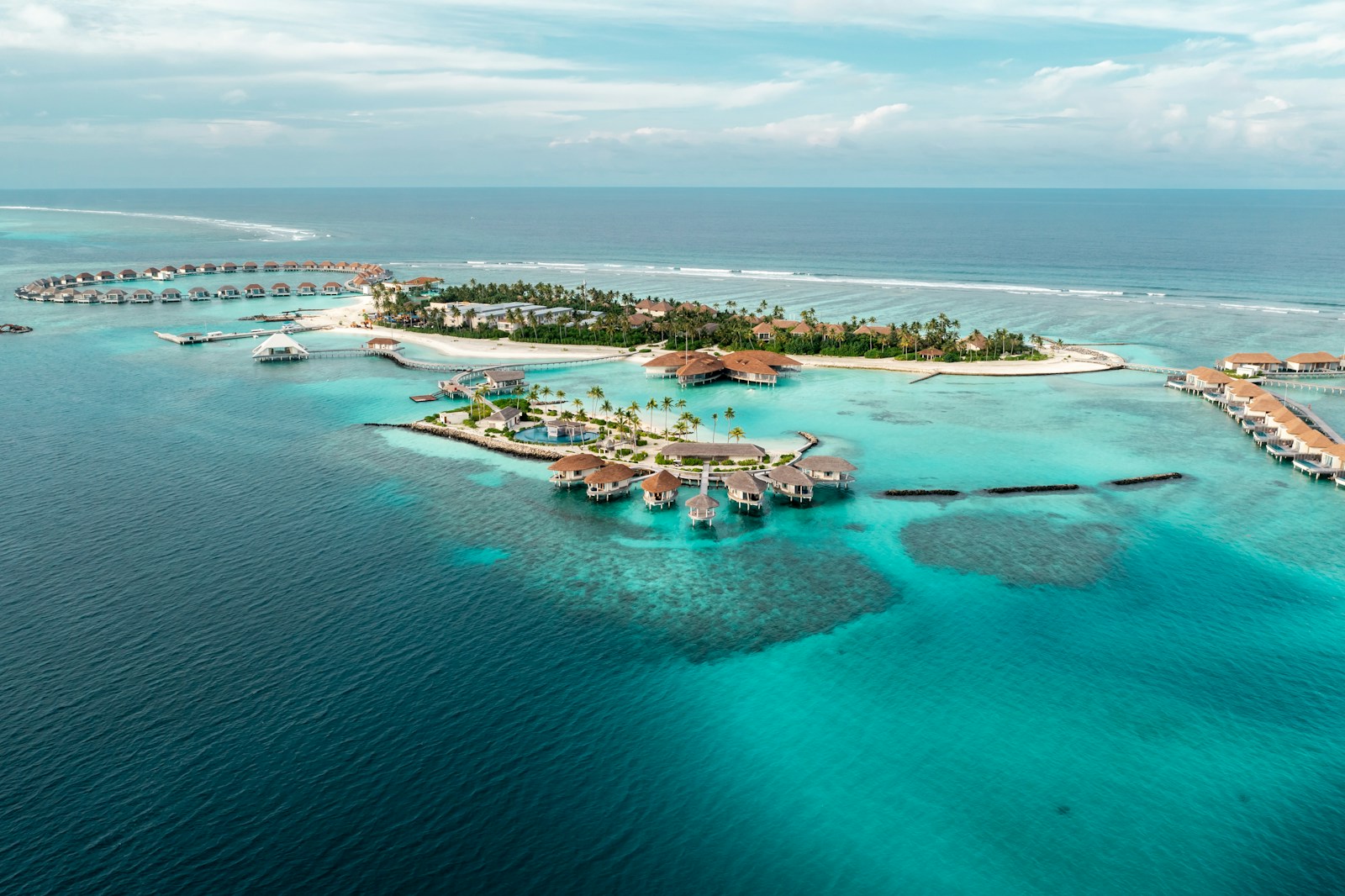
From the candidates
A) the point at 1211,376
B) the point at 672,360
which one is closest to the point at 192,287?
→ the point at 672,360

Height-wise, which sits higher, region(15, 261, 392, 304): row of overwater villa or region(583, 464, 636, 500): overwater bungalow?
region(15, 261, 392, 304): row of overwater villa

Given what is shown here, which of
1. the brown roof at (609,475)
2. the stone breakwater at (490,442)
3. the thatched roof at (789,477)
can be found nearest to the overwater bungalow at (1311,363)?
the thatched roof at (789,477)

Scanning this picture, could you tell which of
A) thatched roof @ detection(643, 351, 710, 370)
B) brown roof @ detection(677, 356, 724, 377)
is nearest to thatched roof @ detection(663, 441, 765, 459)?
brown roof @ detection(677, 356, 724, 377)

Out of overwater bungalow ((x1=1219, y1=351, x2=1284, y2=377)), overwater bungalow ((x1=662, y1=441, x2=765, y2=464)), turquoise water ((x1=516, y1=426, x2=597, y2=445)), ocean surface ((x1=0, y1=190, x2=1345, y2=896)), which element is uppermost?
overwater bungalow ((x1=1219, y1=351, x2=1284, y2=377))

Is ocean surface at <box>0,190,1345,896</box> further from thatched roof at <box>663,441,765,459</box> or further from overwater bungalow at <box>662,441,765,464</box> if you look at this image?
overwater bungalow at <box>662,441,765,464</box>

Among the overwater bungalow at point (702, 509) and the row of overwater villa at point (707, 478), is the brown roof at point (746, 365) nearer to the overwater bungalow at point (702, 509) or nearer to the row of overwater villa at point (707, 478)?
the row of overwater villa at point (707, 478)

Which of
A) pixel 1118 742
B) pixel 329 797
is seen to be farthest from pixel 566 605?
pixel 1118 742

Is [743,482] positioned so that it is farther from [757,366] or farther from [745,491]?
[757,366]
